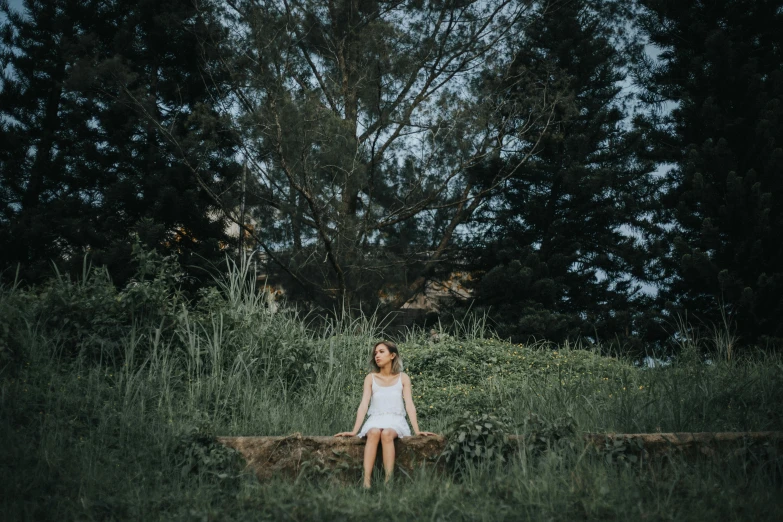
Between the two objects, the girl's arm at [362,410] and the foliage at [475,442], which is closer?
the foliage at [475,442]

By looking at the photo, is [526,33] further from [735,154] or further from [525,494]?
[525,494]

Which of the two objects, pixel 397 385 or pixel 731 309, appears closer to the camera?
pixel 397 385

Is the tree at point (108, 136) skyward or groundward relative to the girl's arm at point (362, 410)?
skyward

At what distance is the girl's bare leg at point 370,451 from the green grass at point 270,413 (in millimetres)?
197

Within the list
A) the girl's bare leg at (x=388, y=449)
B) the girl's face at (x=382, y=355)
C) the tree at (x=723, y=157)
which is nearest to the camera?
the girl's bare leg at (x=388, y=449)

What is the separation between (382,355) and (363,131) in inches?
300

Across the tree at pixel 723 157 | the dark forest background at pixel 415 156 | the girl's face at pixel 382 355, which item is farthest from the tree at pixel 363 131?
the girl's face at pixel 382 355

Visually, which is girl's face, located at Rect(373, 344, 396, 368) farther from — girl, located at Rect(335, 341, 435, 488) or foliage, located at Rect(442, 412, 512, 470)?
foliage, located at Rect(442, 412, 512, 470)

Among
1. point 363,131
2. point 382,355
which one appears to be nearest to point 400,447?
point 382,355

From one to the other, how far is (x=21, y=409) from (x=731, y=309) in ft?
33.3

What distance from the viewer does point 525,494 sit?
3652mm

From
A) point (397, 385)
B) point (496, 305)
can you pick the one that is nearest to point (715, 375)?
point (397, 385)

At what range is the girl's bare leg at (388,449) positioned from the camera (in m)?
4.31

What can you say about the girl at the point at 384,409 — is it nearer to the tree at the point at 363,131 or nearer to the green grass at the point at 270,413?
the green grass at the point at 270,413
